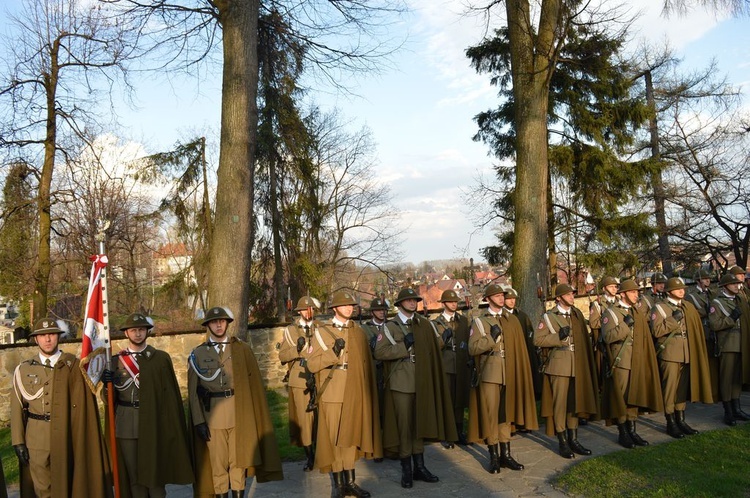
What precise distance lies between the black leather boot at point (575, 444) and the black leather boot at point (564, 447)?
0.07 m

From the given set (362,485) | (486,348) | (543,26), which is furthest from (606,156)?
(362,485)

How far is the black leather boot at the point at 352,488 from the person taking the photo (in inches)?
277

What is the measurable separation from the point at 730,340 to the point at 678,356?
4.59ft

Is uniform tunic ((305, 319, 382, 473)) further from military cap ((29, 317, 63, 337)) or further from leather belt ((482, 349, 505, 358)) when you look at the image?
military cap ((29, 317, 63, 337))

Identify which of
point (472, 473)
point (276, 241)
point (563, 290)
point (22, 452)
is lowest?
point (472, 473)

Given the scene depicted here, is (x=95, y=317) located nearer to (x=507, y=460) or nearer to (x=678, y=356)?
(x=507, y=460)

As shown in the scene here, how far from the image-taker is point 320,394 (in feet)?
23.9

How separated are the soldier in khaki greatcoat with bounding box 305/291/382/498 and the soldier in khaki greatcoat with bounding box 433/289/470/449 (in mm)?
2428

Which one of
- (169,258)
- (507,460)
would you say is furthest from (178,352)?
(169,258)

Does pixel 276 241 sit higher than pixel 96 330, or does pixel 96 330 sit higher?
pixel 276 241

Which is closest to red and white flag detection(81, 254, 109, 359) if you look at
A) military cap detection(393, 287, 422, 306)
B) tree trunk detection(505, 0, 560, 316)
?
military cap detection(393, 287, 422, 306)

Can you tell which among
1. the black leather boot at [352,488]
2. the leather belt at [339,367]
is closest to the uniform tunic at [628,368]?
the black leather boot at [352,488]

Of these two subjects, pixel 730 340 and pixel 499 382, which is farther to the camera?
pixel 730 340

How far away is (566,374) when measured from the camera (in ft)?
28.0
